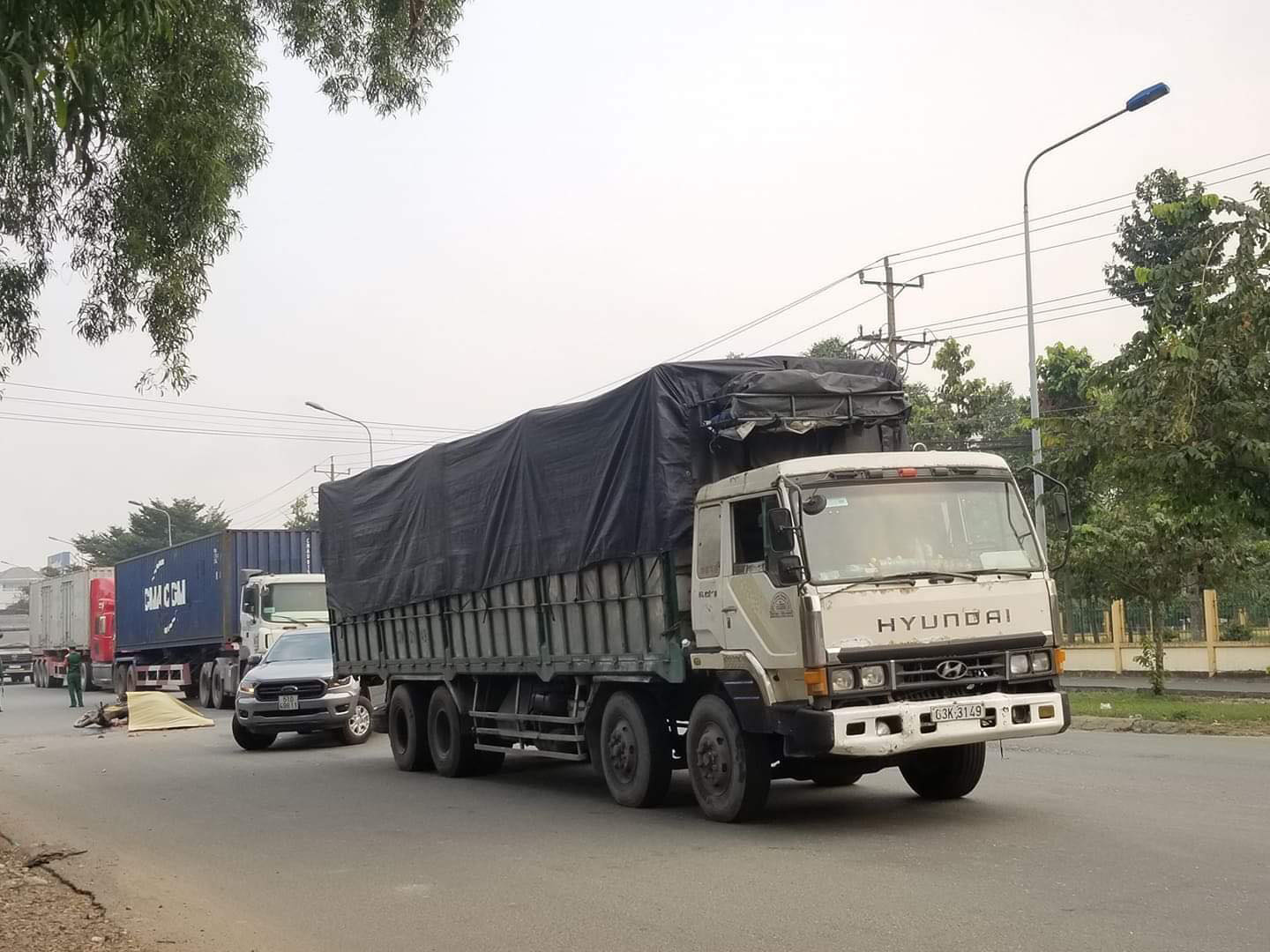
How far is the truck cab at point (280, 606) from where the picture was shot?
28109 millimetres

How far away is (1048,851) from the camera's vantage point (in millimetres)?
8125

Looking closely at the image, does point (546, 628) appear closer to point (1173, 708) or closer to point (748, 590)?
point (748, 590)

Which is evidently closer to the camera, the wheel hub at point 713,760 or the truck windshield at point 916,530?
the truck windshield at point 916,530

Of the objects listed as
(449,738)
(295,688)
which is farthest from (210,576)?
(449,738)

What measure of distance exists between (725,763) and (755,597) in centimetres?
130

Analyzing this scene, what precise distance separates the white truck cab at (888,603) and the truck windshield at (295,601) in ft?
65.6

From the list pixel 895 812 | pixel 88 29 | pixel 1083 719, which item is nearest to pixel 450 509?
pixel 895 812

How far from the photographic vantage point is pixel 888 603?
8.92m

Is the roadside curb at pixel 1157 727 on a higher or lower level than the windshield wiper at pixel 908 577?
lower

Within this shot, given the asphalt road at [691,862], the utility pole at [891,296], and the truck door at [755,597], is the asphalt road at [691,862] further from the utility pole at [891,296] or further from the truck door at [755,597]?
the utility pole at [891,296]

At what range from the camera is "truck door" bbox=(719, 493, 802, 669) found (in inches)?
355

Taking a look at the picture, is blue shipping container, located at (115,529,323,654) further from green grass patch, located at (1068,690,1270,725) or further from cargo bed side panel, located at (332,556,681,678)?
green grass patch, located at (1068,690,1270,725)

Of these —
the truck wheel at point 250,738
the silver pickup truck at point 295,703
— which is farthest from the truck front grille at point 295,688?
the truck wheel at point 250,738

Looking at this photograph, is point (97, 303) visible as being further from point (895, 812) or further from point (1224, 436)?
point (1224, 436)
